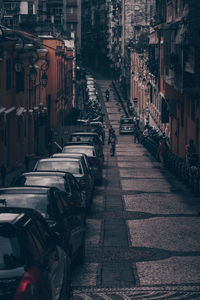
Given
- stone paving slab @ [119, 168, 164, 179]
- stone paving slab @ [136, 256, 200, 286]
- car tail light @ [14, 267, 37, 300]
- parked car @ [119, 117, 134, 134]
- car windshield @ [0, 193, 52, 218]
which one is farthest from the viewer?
parked car @ [119, 117, 134, 134]

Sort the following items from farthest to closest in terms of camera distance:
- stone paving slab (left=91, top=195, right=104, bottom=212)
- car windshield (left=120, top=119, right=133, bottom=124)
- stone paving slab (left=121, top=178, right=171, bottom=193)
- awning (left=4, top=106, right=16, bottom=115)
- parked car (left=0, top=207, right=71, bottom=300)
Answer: car windshield (left=120, top=119, right=133, bottom=124) → awning (left=4, top=106, right=16, bottom=115) → stone paving slab (left=121, top=178, right=171, bottom=193) → stone paving slab (left=91, top=195, right=104, bottom=212) → parked car (left=0, top=207, right=71, bottom=300)

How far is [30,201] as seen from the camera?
1280 centimetres

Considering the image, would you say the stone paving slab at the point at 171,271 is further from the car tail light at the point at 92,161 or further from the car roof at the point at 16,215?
the car tail light at the point at 92,161

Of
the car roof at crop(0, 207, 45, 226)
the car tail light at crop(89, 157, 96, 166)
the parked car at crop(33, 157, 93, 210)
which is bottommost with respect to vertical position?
the car tail light at crop(89, 157, 96, 166)

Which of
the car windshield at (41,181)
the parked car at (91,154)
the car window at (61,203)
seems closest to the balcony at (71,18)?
the parked car at (91,154)

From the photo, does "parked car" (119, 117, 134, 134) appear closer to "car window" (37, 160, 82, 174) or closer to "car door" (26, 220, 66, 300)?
"car window" (37, 160, 82, 174)

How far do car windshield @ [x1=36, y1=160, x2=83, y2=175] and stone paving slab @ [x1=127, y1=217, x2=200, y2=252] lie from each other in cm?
247

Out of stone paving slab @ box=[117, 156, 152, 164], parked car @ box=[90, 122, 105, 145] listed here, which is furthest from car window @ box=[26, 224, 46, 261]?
parked car @ box=[90, 122, 105, 145]

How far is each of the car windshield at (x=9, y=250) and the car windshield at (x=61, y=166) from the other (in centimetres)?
1399

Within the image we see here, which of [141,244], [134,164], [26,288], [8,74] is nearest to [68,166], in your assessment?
[141,244]

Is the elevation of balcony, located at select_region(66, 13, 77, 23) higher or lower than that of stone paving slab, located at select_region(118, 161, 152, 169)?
higher

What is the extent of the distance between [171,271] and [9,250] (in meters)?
6.58

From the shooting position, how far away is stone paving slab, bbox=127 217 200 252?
54.4 ft

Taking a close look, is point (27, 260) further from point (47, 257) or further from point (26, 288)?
point (47, 257)
